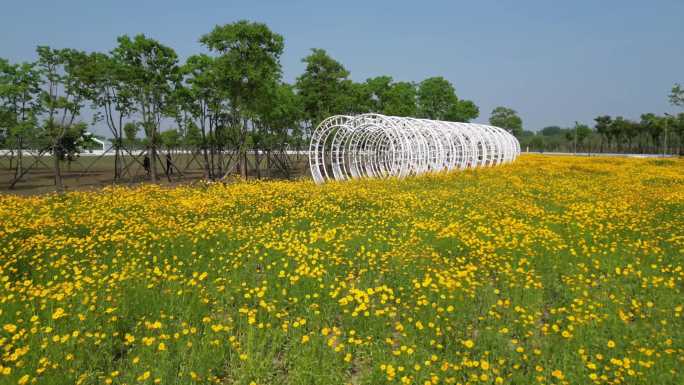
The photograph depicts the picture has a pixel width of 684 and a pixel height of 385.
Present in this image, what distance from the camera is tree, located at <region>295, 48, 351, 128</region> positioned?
30359 mm

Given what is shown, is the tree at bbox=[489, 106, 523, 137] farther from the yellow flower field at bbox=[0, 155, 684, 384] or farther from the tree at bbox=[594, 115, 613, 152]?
the yellow flower field at bbox=[0, 155, 684, 384]

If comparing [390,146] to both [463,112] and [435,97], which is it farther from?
[463,112]

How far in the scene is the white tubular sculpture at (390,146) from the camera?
75.4 ft

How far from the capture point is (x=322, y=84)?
3064 centimetres

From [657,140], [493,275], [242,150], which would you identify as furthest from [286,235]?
[657,140]

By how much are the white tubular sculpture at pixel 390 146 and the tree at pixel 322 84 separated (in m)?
1.81

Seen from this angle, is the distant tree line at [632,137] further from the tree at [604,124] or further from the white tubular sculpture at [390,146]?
the white tubular sculpture at [390,146]

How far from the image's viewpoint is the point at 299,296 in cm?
615

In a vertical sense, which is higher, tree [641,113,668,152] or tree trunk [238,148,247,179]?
tree [641,113,668,152]

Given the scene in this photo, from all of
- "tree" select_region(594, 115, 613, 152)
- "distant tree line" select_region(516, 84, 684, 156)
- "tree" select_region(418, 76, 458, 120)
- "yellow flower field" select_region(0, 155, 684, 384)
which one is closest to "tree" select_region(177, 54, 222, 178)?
"yellow flower field" select_region(0, 155, 684, 384)

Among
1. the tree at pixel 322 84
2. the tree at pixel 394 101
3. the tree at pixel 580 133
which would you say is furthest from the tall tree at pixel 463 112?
the tree at pixel 580 133

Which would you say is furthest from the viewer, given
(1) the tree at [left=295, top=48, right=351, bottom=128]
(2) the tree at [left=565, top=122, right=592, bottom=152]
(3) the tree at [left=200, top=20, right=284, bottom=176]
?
(2) the tree at [left=565, top=122, right=592, bottom=152]

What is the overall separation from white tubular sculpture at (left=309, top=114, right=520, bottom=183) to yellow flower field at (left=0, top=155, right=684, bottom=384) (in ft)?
38.5

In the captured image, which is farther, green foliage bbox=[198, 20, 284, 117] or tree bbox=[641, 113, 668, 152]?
tree bbox=[641, 113, 668, 152]
